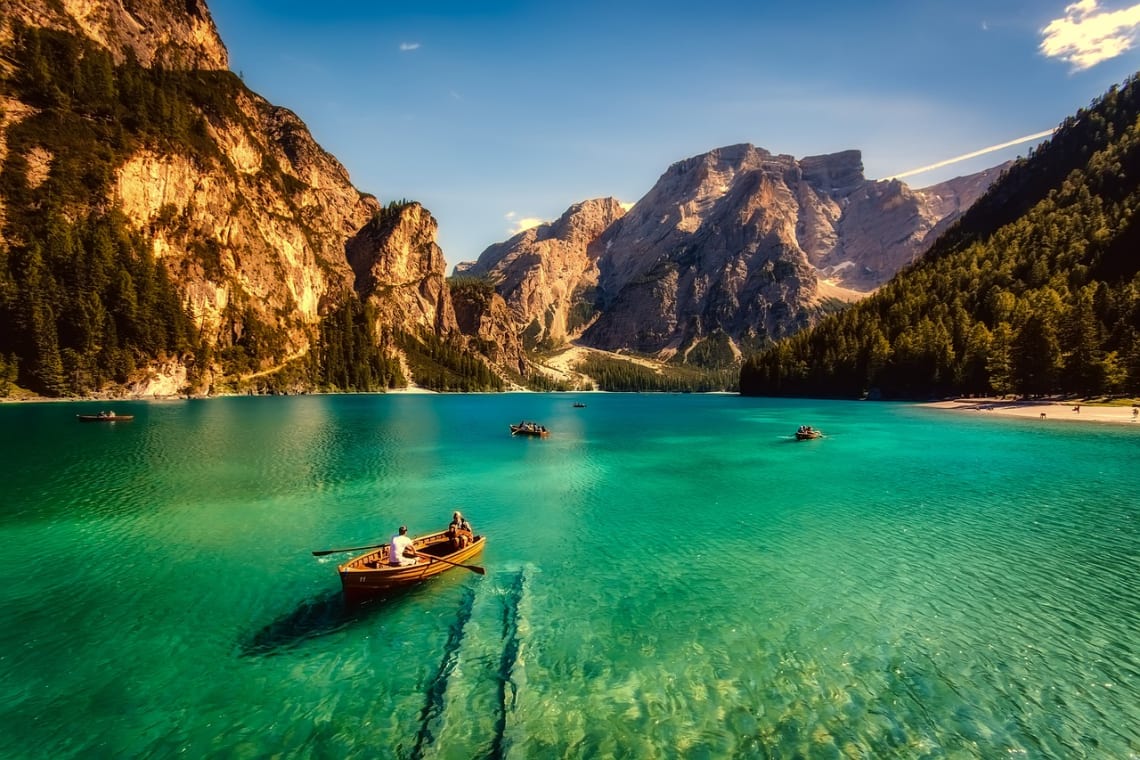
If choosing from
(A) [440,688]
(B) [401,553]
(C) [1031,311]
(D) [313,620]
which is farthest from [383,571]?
(C) [1031,311]

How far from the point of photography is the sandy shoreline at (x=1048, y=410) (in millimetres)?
90938

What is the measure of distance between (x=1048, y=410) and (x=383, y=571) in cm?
13350

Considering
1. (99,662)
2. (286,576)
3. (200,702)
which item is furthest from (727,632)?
(99,662)

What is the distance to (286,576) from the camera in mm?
26281

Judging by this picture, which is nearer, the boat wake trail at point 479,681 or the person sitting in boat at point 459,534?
the boat wake trail at point 479,681

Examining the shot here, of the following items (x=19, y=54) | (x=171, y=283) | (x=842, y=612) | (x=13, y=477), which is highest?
(x=19, y=54)

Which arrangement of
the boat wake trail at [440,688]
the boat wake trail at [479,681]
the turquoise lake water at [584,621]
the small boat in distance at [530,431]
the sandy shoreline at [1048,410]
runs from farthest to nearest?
the small boat in distance at [530,431]
the sandy shoreline at [1048,410]
the turquoise lake water at [584,621]
the boat wake trail at [440,688]
the boat wake trail at [479,681]

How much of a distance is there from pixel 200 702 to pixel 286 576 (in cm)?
1066

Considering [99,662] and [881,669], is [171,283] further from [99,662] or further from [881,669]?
[881,669]

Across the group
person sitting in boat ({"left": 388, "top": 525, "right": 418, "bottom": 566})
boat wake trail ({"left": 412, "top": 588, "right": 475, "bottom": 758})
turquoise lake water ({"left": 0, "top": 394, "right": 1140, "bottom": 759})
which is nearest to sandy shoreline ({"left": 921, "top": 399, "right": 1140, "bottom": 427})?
turquoise lake water ({"left": 0, "top": 394, "right": 1140, "bottom": 759})

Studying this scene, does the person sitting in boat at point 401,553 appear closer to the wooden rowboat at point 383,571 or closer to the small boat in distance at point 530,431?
the wooden rowboat at point 383,571

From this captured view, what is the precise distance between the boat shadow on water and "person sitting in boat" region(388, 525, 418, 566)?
1.73 meters

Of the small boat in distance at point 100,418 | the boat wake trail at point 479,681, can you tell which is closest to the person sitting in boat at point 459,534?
the boat wake trail at point 479,681

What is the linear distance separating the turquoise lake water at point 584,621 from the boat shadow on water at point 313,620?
161 mm
